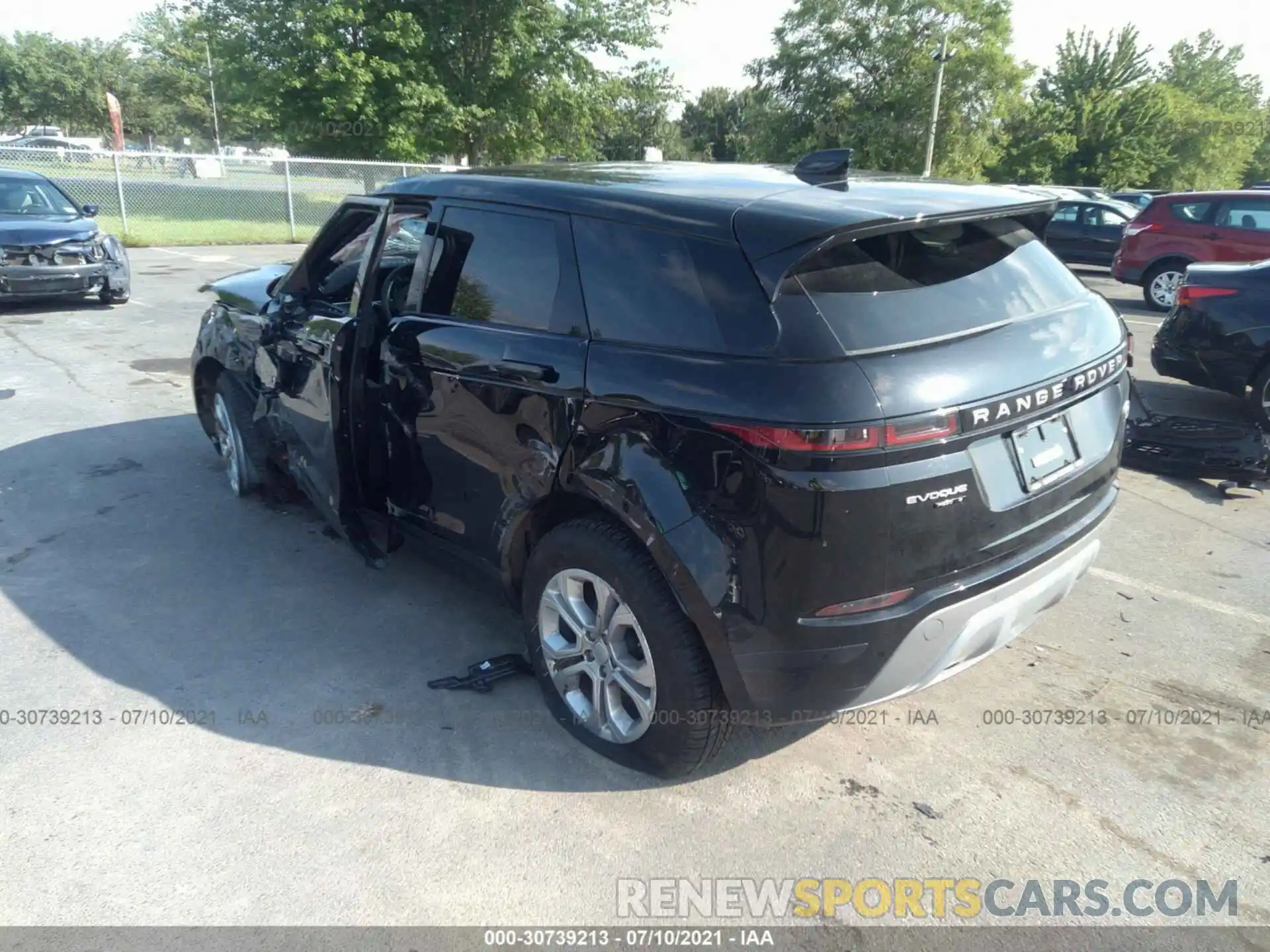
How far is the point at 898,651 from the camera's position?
2.55 meters

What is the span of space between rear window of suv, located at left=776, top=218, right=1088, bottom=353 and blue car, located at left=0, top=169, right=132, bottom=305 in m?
10.9

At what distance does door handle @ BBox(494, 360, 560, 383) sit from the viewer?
296cm

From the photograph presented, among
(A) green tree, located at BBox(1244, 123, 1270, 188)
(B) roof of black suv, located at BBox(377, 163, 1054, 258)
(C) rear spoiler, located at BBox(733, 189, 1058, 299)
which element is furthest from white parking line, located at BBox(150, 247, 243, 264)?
(A) green tree, located at BBox(1244, 123, 1270, 188)

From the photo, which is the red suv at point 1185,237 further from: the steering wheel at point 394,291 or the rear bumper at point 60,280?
the rear bumper at point 60,280

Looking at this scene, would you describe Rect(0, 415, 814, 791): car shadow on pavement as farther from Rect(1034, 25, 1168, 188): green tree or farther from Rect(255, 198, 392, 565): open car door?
Rect(1034, 25, 1168, 188): green tree

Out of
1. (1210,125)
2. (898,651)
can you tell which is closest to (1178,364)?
(898,651)

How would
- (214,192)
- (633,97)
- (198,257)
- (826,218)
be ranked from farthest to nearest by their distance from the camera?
1. (633,97)
2. (214,192)
3. (198,257)
4. (826,218)

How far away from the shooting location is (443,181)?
367cm

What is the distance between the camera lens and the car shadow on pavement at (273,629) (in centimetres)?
323

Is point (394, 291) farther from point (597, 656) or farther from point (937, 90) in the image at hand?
point (937, 90)

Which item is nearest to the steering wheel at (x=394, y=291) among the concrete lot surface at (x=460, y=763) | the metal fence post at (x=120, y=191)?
the concrete lot surface at (x=460, y=763)

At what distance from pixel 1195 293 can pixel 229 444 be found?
6922 mm

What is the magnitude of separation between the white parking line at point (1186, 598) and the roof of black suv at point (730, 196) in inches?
82.8

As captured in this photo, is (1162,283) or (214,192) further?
(214,192)
